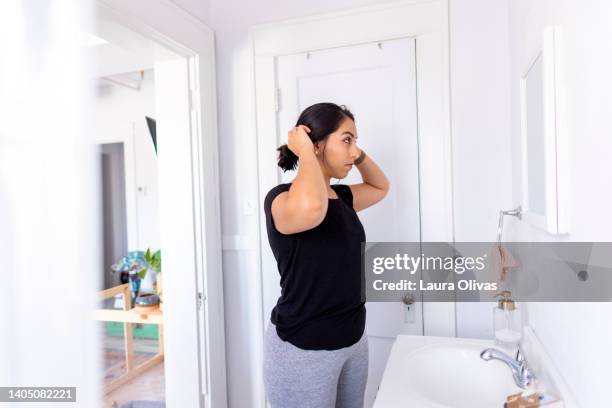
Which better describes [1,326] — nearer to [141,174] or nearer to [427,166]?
[427,166]

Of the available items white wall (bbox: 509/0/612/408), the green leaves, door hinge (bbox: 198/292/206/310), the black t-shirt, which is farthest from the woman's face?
the green leaves

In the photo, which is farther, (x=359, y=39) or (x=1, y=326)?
(x=359, y=39)

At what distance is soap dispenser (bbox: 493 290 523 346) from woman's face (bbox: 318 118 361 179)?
0.61m

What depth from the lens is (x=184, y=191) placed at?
175 centimetres

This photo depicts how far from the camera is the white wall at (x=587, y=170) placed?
2.00ft

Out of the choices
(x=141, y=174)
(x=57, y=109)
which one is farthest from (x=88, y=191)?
(x=141, y=174)

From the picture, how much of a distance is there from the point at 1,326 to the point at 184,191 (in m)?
1.28

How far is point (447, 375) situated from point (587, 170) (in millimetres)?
812

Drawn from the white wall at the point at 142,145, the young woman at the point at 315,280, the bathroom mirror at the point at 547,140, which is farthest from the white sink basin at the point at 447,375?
the white wall at the point at 142,145

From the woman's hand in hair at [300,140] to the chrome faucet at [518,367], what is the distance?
722 millimetres

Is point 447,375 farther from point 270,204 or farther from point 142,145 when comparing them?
point 142,145

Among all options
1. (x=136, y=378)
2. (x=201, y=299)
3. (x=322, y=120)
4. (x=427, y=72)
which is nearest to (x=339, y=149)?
(x=322, y=120)

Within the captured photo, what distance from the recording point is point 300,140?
113cm

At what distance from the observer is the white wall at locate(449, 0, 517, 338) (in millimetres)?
1473
